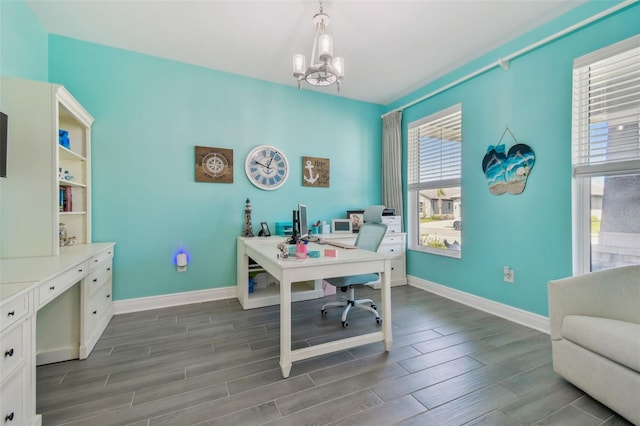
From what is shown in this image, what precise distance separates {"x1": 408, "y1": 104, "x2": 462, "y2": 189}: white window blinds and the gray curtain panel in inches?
6.4

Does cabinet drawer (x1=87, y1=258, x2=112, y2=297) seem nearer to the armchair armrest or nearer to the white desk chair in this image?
the white desk chair

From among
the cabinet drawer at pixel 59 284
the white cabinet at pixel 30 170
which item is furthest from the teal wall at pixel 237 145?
the cabinet drawer at pixel 59 284

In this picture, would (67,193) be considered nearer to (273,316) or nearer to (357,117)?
(273,316)

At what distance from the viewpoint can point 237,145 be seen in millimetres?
3363

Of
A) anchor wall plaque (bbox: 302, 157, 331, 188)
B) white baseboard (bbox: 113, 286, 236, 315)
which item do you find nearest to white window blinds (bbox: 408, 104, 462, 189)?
anchor wall plaque (bbox: 302, 157, 331, 188)

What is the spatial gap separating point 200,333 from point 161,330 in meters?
0.39

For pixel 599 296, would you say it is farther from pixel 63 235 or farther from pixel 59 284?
pixel 63 235

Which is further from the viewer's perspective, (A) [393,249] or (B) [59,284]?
(A) [393,249]

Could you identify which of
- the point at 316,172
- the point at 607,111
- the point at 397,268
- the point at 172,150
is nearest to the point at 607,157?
the point at 607,111

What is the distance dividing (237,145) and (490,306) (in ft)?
11.3

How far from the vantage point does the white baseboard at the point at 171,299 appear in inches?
112

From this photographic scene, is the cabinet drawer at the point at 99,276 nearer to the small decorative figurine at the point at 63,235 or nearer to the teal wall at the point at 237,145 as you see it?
the teal wall at the point at 237,145

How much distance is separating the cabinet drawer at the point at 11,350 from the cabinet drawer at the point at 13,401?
5 centimetres

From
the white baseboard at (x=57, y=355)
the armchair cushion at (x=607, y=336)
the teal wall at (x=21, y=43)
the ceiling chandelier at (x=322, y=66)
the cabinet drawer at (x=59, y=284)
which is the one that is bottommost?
the white baseboard at (x=57, y=355)
